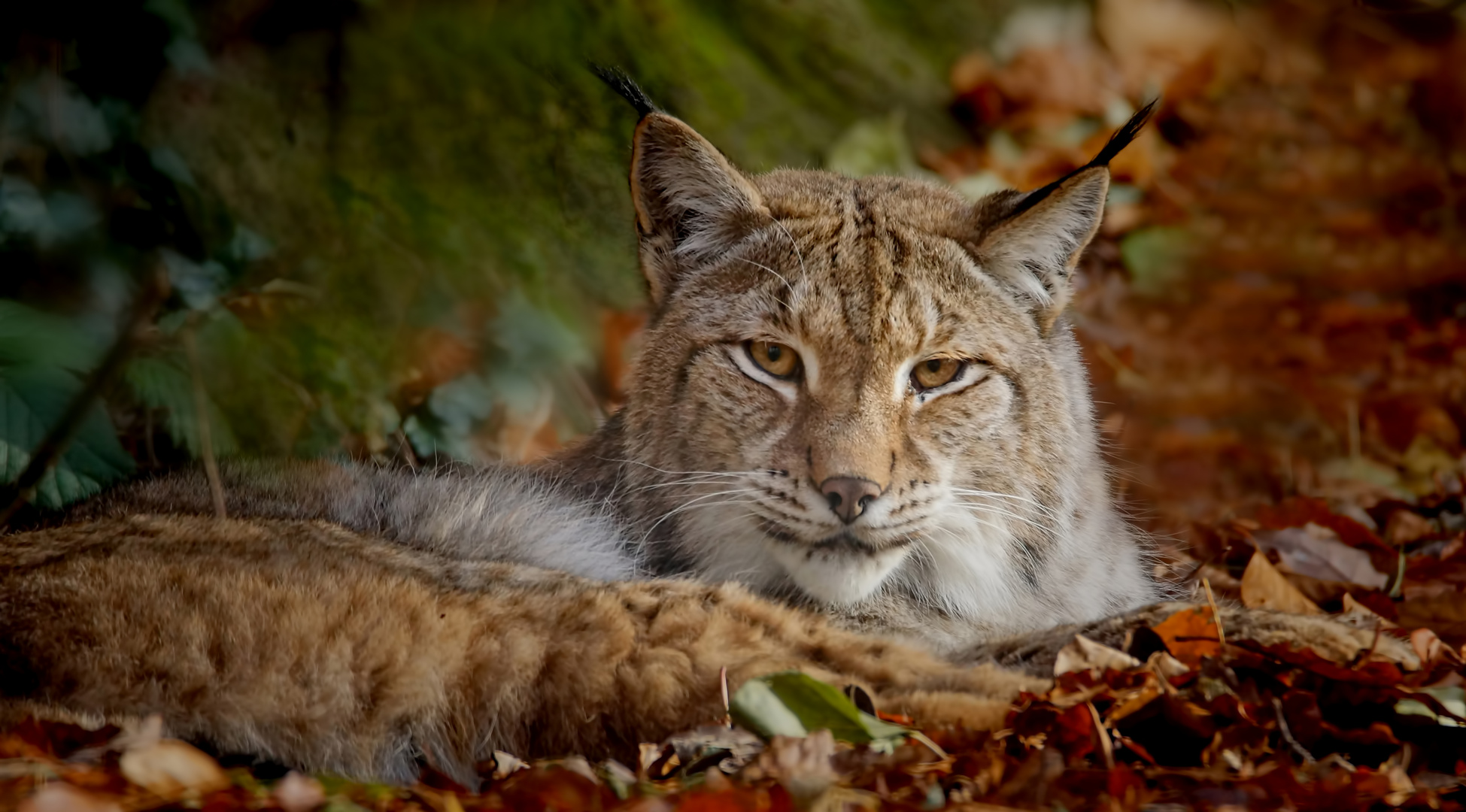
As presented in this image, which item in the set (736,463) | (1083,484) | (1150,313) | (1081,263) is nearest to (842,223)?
(736,463)

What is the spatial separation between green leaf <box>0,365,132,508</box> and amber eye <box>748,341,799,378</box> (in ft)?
6.03

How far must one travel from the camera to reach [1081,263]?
25.5 ft

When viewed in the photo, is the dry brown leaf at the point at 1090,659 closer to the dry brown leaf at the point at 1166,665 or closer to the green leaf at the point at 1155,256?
the dry brown leaf at the point at 1166,665

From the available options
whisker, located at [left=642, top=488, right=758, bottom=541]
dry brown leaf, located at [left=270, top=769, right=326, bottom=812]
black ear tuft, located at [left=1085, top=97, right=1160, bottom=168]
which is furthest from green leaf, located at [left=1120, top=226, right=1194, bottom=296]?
dry brown leaf, located at [left=270, top=769, right=326, bottom=812]

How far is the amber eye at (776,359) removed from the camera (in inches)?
152

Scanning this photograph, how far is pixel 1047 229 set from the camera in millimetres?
3980

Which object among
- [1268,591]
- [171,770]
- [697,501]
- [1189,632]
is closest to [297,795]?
[171,770]

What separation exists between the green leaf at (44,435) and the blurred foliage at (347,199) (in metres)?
0.02

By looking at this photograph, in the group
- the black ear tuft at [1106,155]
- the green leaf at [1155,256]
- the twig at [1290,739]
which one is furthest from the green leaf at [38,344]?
the green leaf at [1155,256]

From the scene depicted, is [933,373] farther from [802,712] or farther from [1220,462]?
[1220,462]

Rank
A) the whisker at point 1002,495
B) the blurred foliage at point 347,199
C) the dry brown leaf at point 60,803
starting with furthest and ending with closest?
the blurred foliage at point 347,199, the whisker at point 1002,495, the dry brown leaf at point 60,803

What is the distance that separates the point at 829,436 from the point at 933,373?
0.42 metres

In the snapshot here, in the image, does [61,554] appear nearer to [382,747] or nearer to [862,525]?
[382,747]

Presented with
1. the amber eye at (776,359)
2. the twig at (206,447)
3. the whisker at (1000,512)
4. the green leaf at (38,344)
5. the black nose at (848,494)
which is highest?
the green leaf at (38,344)
